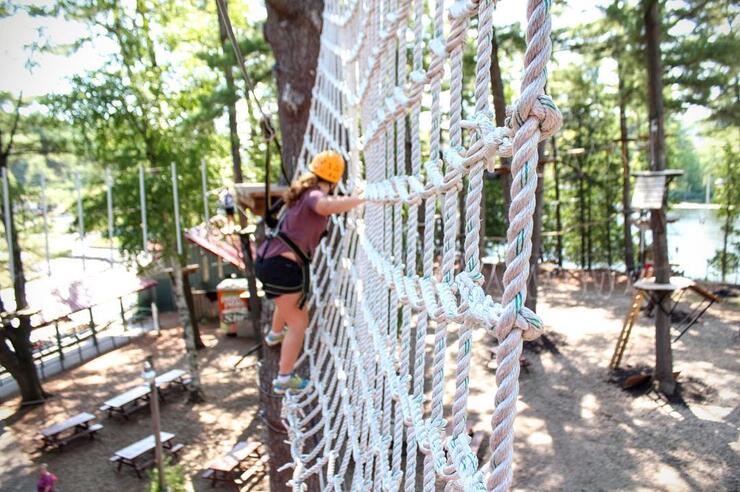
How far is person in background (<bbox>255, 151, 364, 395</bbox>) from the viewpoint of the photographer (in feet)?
6.85

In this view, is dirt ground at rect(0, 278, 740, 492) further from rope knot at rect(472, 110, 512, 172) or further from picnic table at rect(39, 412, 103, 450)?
rope knot at rect(472, 110, 512, 172)

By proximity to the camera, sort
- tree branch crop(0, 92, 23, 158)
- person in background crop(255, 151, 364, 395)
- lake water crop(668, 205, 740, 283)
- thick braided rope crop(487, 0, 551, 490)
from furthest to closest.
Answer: lake water crop(668, 205, 740, 283) → tree branch crop(0, 92, 23, 158) → person in background crop(255, 151, 364, 395) → thick braided rope crop(487, 0, 551, 490)

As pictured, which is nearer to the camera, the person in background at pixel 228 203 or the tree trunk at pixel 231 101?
the person in background at pixel 228 203

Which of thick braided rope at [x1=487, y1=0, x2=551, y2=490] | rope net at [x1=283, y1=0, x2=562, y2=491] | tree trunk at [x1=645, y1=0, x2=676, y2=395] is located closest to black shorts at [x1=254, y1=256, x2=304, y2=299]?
rope net at [x1=283, y1=0, x2=562, y2=491]

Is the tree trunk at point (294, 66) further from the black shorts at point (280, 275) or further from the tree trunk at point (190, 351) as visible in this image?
the tree trunk at point (190, 351)

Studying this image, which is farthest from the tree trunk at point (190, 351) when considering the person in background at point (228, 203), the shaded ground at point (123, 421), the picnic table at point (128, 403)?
the person in background at point (228, 203)

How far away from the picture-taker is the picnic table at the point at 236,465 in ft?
18.5

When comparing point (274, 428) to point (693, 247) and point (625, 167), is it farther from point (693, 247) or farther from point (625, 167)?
point (693, 247)

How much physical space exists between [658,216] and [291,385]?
5341 millimetres

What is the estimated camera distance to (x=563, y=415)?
6.01 meters

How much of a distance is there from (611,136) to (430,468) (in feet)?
52.2

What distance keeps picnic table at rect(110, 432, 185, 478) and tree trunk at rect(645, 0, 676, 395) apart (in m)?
5.52

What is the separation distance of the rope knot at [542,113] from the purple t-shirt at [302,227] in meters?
1.53

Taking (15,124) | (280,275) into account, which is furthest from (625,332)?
(15,124)
